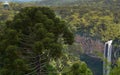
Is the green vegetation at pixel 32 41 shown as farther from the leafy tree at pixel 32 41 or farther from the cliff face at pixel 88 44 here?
the cliff face at pixel 88 44

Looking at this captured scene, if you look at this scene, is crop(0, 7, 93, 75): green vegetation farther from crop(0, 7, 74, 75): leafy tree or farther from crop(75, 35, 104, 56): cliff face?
crop(75, 35, 104, 56): cliff face

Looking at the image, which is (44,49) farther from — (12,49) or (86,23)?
(86,23)

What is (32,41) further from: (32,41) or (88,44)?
(88,44)

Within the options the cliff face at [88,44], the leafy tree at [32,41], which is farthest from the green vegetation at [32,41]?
the cliff face at [88,44]

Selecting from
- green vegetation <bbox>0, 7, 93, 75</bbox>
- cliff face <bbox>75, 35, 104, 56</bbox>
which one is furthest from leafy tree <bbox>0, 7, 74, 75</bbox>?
cliff face <bbox>75, 35, 104, 56</bbox>

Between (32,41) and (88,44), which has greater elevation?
(32,41)

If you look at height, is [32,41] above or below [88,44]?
above

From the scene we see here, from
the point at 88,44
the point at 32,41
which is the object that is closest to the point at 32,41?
the point at 32,41

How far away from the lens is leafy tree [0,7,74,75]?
16.3m

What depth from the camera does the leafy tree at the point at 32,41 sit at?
16328 millimetres

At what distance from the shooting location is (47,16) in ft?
58.3

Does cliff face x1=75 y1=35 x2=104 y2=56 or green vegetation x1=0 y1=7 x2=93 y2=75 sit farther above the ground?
green vegetation x1=0 y1=7 x2=93 y2=75

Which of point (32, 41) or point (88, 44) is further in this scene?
point (88, 44)

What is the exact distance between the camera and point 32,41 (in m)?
16.9
